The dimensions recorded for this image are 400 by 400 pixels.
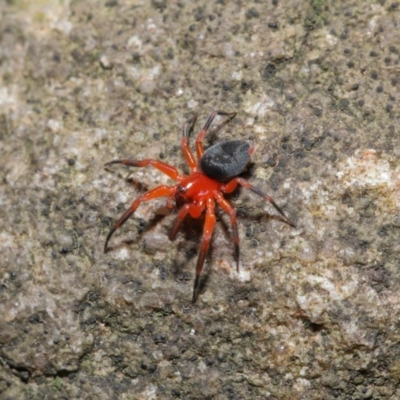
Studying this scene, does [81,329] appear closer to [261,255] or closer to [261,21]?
[261,255]

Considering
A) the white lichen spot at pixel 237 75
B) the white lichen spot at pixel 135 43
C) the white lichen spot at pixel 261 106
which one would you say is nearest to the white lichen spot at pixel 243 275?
the white lichen spot at pixel 261 106

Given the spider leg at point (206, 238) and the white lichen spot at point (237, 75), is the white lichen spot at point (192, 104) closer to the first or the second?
the white lichen spot at point (237, 75)

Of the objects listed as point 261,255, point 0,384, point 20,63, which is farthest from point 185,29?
point 0,384

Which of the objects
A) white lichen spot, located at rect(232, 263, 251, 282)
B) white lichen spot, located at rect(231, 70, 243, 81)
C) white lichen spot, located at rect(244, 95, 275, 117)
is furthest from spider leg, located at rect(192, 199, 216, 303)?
white lichen spot, located at rect(231, 70, 243, 81)

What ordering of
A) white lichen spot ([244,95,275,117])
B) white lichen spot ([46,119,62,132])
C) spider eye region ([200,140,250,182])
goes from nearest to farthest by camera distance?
spider eye region ([200,140,250,182]), white lichen spot ([244,95,275,117]), white lichen spot ([46,119,62,132])

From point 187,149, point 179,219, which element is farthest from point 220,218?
point 187,149

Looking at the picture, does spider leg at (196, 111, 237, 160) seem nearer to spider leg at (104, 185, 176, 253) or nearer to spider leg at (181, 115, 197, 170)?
spider leg at (181, 115, 197, 170)

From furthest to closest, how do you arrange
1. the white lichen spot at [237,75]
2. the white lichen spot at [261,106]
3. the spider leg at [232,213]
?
the white lichen spot at [237,75], the white lichen spot at [261,106], the spider leg at [232,213]
